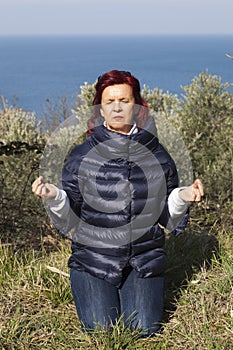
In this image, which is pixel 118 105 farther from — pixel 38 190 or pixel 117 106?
pixel 38 190

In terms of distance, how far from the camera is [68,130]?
6.46m

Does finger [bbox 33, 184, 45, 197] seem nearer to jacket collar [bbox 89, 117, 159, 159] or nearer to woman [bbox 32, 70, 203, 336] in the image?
woman [bbox 32, 70, 203, 336]

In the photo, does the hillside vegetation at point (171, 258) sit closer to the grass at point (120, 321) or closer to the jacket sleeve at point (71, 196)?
the grass at point (120, 321)

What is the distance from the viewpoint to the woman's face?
335 centimetres

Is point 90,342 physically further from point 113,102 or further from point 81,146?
point 113,102

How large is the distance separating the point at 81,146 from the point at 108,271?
801 mm

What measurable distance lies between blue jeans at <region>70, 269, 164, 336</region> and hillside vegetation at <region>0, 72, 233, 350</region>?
0.10 metres

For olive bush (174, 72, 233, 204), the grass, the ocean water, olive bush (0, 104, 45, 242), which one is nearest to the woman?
the grass

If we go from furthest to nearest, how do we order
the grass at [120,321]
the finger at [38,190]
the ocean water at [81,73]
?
the ocean water at [81,73], the grass at [120,321], the finger at [38,190]

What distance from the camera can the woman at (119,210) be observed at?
336cm

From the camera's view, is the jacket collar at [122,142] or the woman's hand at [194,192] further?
the jacket collar at [122,142]

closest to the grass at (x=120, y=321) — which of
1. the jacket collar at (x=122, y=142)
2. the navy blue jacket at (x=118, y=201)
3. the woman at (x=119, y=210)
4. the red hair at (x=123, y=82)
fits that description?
the woman at (x=119, y=210)

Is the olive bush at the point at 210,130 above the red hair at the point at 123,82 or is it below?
below

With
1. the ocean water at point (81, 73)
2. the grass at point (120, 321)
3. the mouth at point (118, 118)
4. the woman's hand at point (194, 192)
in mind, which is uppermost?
the mouth at point (118, 118)
